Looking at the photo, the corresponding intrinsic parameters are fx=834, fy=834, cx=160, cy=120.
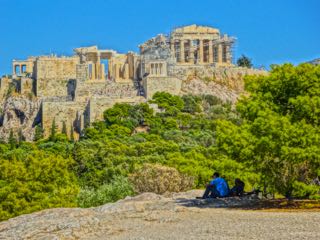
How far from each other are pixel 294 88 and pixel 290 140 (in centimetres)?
283

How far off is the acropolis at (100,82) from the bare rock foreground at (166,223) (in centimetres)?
5649

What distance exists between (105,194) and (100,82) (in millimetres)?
47191

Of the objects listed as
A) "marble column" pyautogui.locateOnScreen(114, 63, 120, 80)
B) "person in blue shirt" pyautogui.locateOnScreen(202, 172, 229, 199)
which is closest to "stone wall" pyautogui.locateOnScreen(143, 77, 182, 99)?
"marble column" pyautogui.locateOnScreen(114, 63, 120, 80)

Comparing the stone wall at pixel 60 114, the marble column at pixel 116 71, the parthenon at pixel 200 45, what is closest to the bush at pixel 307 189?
the stone wall at pixel 60 114

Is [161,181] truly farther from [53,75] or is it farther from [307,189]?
[53,75]

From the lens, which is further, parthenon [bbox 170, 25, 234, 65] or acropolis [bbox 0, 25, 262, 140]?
parthenon [bbox 170, 25, 234, 65]

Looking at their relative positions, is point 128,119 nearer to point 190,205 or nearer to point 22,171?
point 22,171

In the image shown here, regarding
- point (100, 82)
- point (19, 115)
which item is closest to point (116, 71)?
point (100, 82)

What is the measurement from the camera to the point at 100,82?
88875mm

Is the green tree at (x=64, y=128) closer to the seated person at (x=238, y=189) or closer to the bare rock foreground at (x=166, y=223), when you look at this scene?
the seated person at (x=238, y=189)

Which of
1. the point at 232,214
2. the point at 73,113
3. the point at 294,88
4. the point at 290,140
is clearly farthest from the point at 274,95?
the point at 73,113

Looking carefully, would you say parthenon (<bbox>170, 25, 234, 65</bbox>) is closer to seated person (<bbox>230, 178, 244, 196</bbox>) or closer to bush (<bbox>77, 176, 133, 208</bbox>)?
bush (<bbox>77, 176, 133, 208</bbox>)

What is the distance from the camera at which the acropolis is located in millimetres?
83375

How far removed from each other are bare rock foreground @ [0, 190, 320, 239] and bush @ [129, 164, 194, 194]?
16628 millimetres
